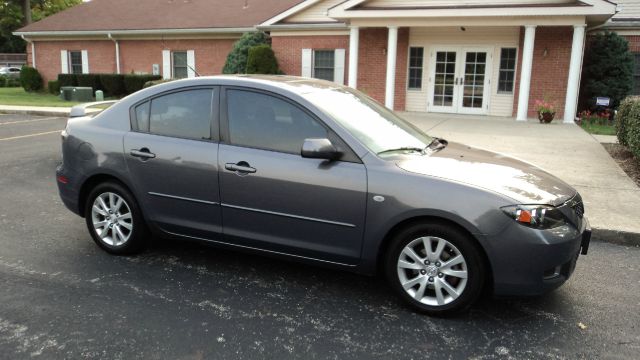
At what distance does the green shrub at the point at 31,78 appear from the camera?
2797cm

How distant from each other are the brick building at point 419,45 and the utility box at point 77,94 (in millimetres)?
3423

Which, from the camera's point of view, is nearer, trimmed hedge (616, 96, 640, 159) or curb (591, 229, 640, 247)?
curb (591, 229, 640, 247)

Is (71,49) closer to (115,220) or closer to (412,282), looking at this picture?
(115,220)

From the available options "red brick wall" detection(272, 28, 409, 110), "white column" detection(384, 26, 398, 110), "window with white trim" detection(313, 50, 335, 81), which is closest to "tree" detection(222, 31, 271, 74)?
"red brick wall" detection(272, 28, 409, 110)

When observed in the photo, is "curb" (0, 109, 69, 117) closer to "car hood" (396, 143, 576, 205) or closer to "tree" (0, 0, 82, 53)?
"car hood" (396, 143, 576, 205)

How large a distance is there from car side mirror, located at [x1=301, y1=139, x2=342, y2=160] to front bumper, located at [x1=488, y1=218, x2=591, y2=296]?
1231 mm

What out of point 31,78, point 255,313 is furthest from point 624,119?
point 31,78

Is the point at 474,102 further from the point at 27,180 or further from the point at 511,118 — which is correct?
the point at 27,180

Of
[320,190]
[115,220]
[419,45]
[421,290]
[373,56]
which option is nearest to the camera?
[421,290]

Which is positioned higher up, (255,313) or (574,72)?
(574,72)

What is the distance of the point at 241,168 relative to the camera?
4180 millimetres

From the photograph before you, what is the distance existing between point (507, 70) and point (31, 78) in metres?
23.2

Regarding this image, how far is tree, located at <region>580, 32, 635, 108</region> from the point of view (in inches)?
686

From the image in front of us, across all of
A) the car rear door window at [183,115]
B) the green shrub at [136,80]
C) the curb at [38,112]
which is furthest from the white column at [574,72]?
the green shrub at [136,80]
